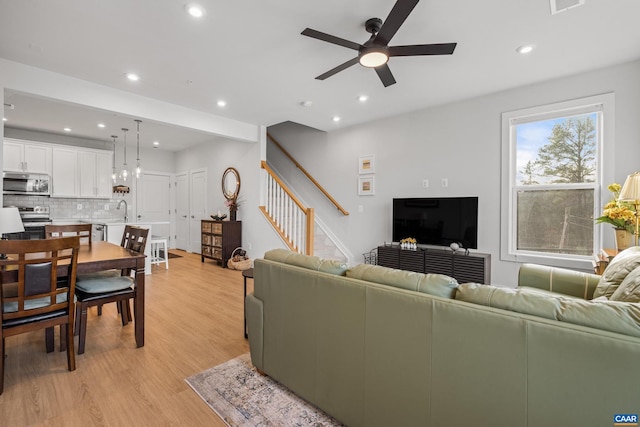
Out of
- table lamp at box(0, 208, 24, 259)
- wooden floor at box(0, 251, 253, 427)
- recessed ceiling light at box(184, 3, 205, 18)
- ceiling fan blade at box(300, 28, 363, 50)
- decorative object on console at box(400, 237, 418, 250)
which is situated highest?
recessed ceiling light at box(184, 3, 205, 18)

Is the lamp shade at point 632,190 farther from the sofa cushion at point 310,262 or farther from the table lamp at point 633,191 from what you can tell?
the sofa cushion at point 310,262

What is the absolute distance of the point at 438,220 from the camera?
4.23 metres

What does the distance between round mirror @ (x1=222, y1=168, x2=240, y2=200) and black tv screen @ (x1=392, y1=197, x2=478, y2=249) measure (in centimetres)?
333

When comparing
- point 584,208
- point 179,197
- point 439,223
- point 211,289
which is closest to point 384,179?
point 439,223

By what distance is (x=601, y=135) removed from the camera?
329 cm

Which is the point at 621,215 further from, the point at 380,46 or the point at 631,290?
the point at 380,46

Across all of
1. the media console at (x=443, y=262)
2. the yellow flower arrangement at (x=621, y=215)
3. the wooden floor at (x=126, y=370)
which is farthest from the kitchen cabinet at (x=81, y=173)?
the yellow flower arrangement at (x=621, y=215)

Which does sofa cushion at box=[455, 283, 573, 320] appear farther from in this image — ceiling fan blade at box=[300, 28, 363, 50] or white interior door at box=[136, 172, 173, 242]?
white interior door at box=[136, 172, 173, 242]

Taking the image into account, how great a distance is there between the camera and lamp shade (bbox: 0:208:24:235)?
2211 millimetres

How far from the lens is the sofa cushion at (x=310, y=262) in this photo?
5.12ft

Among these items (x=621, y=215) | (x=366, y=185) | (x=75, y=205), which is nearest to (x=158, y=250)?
(x=75, y=205)

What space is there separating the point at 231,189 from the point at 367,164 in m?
3.03

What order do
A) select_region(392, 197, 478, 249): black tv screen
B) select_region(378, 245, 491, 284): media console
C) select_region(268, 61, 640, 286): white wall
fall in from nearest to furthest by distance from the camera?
1. select_region(268, 61, 640, 286): white wall
2. select_region(378, 245, 491, 284): media console
3. select_region(392, 197, 478, 249): black tv screen

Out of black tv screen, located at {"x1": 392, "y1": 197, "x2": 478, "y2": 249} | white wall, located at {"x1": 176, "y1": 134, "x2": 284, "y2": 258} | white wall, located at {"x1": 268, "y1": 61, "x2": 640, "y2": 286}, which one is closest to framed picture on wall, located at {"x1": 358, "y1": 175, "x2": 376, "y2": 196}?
white wall, located at {"x1": 268, "y1": 61, "x2": 640, "y2": 286}
